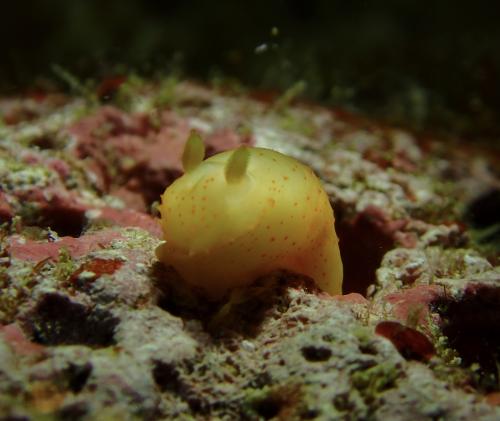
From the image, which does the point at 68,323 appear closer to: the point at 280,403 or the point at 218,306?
the point at 218,306

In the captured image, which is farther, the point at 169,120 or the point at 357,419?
the point at 169,120

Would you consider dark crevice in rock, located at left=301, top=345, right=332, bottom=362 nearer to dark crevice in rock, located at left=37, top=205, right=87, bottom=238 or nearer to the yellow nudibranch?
the yellow nudibranch

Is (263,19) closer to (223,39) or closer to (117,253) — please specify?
(223,39)

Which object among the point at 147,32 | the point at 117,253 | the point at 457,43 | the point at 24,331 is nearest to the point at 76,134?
the point at 117,253

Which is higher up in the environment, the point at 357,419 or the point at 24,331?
the point at 24,331

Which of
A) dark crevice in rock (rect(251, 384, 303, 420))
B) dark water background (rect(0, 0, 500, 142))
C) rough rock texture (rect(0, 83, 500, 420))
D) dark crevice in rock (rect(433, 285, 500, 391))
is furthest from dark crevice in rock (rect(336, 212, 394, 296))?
Answer: dark water background (rect(0, 0, 500, 142))

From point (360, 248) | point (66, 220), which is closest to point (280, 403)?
point (360, 248)
